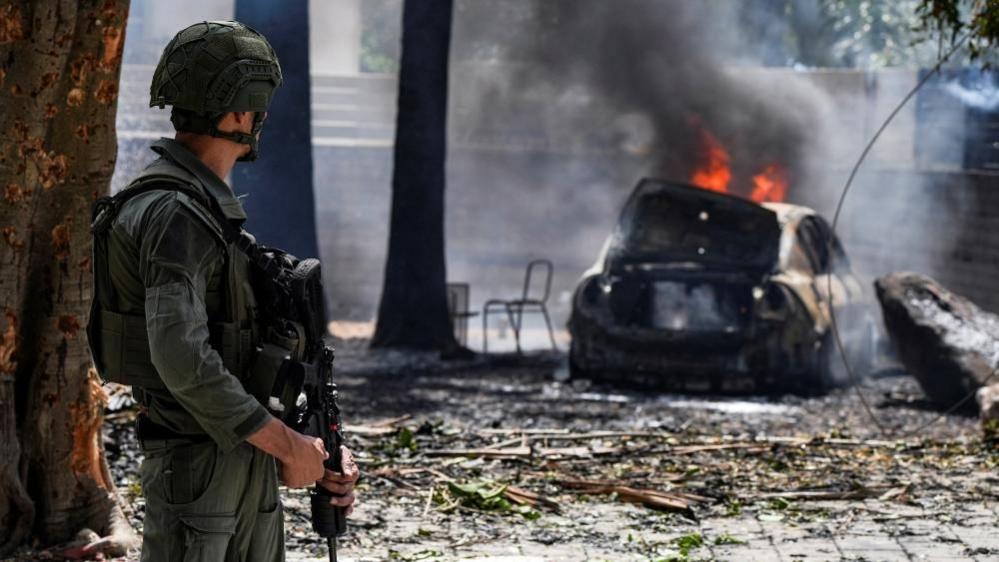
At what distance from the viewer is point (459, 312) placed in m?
18.2

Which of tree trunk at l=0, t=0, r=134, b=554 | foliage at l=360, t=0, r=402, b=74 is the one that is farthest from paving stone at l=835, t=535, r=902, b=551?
foliage at l=360, t=0, r=402, b=74

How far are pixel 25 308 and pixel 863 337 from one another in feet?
31.8

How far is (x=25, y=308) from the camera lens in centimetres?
529

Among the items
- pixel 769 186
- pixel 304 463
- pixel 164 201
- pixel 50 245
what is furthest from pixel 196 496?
pixel 769 186

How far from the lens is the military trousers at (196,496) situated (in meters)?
3.15

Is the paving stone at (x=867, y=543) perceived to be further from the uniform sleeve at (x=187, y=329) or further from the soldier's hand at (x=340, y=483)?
the uniform sleeve at (x=187, y=329)

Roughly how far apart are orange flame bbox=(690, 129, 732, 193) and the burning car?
347 inches

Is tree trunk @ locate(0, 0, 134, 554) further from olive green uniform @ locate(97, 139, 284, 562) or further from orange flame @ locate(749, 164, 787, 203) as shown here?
orange flame @ locate(749, 164, 787, 203)

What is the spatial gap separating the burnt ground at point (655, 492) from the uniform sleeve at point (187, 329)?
2.57 metres

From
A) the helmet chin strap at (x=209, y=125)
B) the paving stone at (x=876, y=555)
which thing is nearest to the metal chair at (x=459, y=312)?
the paving stone at (x=876, y=555)

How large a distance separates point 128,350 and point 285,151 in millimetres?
12740

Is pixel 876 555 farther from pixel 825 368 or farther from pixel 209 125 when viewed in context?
pixel 825 368

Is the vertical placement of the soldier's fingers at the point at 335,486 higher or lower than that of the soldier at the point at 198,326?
lower

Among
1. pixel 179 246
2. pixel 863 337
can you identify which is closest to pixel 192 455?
pixel 179 246
